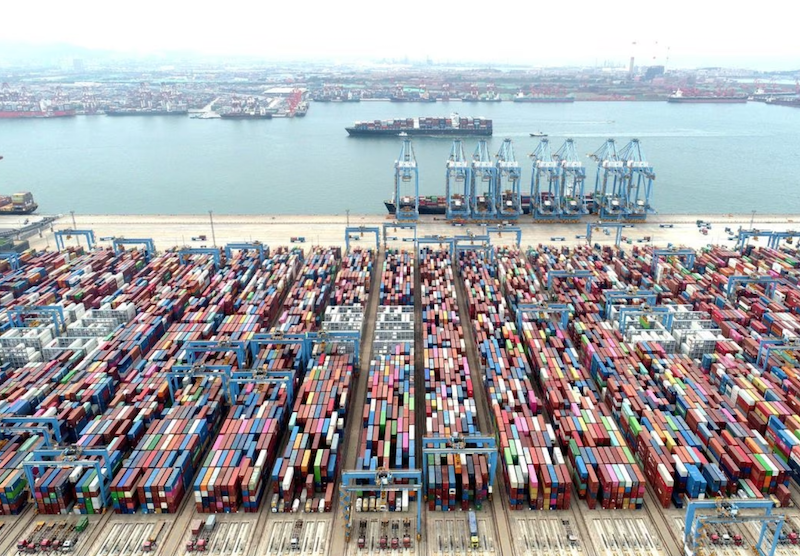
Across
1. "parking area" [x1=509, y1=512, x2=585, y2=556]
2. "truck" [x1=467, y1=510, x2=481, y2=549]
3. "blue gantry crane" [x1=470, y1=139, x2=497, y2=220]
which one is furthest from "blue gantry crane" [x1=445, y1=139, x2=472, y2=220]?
"truck" [x1=467, y1=510, x2=481, y2=549]

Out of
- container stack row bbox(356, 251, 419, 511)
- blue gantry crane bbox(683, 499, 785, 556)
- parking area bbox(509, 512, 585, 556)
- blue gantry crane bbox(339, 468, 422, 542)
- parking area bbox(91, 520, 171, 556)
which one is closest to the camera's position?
blue gantry crane bbox(683, 499, 785, 556)

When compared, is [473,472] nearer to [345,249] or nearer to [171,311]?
[171,311]

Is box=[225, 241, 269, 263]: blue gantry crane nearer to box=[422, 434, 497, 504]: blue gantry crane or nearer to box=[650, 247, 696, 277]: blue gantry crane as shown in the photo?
box=[422, 434, 497, 504]: blue gantry crane

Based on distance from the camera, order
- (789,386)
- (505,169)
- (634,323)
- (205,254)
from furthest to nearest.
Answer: (505,169), (205,254), (634,323), (789,386)

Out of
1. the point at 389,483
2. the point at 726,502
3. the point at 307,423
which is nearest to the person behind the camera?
the point at 726,502

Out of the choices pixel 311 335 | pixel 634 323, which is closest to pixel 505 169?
pixel 634 323

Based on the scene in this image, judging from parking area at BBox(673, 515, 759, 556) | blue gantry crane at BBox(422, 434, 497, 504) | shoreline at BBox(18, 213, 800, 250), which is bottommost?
parking area at BBox(673, 515, 759, 556)
